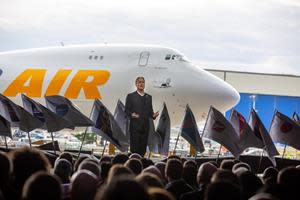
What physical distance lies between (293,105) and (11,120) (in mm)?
51099

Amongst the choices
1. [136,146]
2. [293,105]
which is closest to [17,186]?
[136,146]

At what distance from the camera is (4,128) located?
14336 millimetres

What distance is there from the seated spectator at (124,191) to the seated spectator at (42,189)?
50 cm

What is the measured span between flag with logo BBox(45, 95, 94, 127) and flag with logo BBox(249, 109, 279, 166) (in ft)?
11.6

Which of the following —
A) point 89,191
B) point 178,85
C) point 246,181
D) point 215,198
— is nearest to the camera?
point 215,198

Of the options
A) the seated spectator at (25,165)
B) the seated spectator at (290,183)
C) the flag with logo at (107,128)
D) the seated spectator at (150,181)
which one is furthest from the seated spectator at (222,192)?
the flag with logo at (107,128)

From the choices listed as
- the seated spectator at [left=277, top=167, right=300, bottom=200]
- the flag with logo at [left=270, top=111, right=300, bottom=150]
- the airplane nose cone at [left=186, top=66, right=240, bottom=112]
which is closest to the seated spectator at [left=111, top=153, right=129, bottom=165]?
the seated spectator at [left=277, top=167, right=300, bottom=200]

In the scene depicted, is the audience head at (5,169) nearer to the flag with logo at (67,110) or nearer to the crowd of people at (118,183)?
the crowd of people at (118,183)

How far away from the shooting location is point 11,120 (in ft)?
49.1

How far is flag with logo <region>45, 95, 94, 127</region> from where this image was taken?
50.2ft

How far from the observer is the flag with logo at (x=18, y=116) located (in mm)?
14969

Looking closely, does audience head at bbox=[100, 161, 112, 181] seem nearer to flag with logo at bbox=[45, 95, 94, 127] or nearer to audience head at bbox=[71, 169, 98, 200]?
audience head at bbox=[71, 169, 98, 200]

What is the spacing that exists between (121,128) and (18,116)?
7.97 ft

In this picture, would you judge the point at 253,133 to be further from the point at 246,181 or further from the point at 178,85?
the point at 178,85
